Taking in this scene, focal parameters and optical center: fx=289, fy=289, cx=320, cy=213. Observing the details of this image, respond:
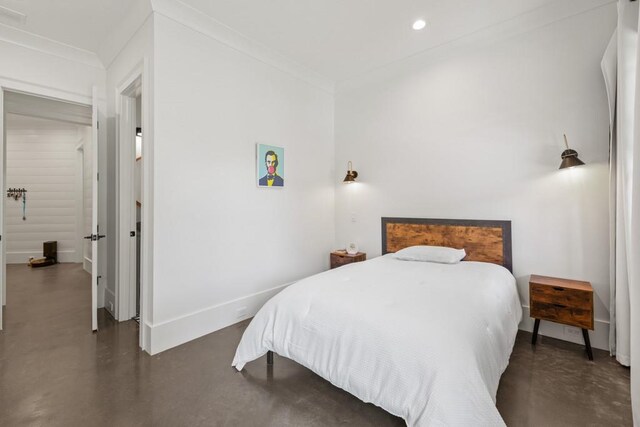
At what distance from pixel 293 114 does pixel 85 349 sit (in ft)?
10.7

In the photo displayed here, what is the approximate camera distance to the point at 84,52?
3357 mm

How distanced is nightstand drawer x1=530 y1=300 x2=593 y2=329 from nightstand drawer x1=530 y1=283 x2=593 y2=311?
24 millimetres

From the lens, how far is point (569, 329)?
8.61ft

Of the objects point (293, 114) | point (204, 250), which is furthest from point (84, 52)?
point (204, 250)

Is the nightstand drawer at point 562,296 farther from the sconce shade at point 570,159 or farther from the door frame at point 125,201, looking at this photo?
the door frame at point 125,201

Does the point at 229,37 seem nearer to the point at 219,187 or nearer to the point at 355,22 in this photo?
the point at 355,22

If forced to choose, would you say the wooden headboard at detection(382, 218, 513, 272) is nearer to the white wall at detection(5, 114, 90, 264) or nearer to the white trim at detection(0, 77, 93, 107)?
the white trim at detection(0, 77, 93, 107)

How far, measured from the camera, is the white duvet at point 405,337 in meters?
1.29

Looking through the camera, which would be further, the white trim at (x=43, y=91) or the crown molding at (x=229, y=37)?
the white trim at (x=43, y=91)

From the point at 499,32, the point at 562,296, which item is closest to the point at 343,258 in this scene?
the point at 562,296

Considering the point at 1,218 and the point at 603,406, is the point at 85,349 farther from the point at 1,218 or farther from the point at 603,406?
the point at 603,406

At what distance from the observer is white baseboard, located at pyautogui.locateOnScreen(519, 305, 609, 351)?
247cm

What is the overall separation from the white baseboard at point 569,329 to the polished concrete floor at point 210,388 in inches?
3.7

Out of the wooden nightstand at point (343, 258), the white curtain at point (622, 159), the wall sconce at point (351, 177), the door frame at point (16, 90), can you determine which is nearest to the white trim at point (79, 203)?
the door frame at point (16, 90)
